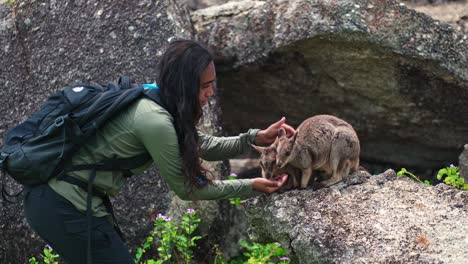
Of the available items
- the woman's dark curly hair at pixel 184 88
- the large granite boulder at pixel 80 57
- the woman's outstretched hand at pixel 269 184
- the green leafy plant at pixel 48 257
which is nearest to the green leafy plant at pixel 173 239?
the large granite boulder at pixel 80 57

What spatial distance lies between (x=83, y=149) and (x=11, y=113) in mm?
3166

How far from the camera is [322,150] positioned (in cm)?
564

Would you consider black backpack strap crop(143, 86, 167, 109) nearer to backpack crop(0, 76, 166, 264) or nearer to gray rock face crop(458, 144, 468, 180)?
backpack crop(0, 76, 166, 264)

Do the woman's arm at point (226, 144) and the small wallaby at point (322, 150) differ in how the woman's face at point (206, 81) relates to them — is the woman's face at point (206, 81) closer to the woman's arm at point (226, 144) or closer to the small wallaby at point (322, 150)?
Answer: the woman's arm at point (226, 144)

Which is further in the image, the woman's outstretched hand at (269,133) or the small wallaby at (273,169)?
the small wallaby at (273,169)

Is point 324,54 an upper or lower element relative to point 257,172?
upper

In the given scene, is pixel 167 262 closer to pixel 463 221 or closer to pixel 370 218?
pixel 370 218

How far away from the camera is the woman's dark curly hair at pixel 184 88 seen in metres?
4.53

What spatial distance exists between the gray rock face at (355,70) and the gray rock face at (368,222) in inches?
79.2

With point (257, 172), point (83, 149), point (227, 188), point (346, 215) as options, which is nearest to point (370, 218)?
point (346, 215)

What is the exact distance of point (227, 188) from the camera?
193 inches

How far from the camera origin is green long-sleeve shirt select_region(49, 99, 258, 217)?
14.7ft

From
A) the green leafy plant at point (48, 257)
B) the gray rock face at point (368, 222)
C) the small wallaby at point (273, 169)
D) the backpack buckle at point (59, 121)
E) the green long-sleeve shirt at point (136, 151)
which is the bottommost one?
the green leafy plant at point (48, 257)

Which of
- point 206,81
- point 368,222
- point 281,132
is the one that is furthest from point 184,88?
point 368,222
